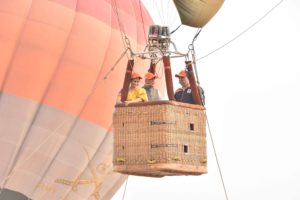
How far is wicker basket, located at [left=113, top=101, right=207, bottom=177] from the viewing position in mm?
11211

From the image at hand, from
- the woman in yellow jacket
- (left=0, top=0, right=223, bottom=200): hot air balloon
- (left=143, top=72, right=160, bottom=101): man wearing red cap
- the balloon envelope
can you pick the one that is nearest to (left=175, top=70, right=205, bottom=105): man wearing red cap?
(left=143, top=72, right=160, bottom=101): man wearing red cap

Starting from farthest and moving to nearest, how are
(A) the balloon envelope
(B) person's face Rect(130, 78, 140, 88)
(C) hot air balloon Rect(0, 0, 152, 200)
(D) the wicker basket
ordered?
(C) hot air balloon Rect(0, 0, 152, 200) < (A) the balloon envelope < (D) the wicker basket < (B) person's face Rect(130, 78, 140, 88)

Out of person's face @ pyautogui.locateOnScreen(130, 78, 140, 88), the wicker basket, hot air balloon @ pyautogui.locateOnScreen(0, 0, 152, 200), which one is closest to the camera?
person's face @ pyautogui.locateOnScreen(130, 78, 140, 88)

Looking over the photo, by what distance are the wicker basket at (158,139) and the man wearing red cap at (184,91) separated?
8 centimetres

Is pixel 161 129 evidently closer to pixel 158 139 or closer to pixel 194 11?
pixel 158 139

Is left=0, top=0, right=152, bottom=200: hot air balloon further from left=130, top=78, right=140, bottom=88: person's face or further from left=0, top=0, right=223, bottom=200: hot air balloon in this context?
→ left=130, top=78, right=140, bottom=88: person's face

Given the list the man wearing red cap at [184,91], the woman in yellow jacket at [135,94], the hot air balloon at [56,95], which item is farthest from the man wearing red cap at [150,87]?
the hot air balloon at [56,95]

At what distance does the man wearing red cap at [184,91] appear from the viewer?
11219 millimetres

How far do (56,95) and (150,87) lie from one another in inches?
226

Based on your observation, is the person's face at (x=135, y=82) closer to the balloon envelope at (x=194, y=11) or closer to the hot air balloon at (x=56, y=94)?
the balloon envelope at (x=194, y=11)

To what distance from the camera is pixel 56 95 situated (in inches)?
664

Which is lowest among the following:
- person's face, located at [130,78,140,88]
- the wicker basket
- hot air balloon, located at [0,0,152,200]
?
the wicker basket

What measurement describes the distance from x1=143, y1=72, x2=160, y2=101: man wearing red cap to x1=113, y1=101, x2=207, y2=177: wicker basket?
0.15 meters

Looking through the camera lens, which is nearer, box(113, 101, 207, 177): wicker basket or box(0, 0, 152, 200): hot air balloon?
box(113, 101, 207, 177): wicker basket
